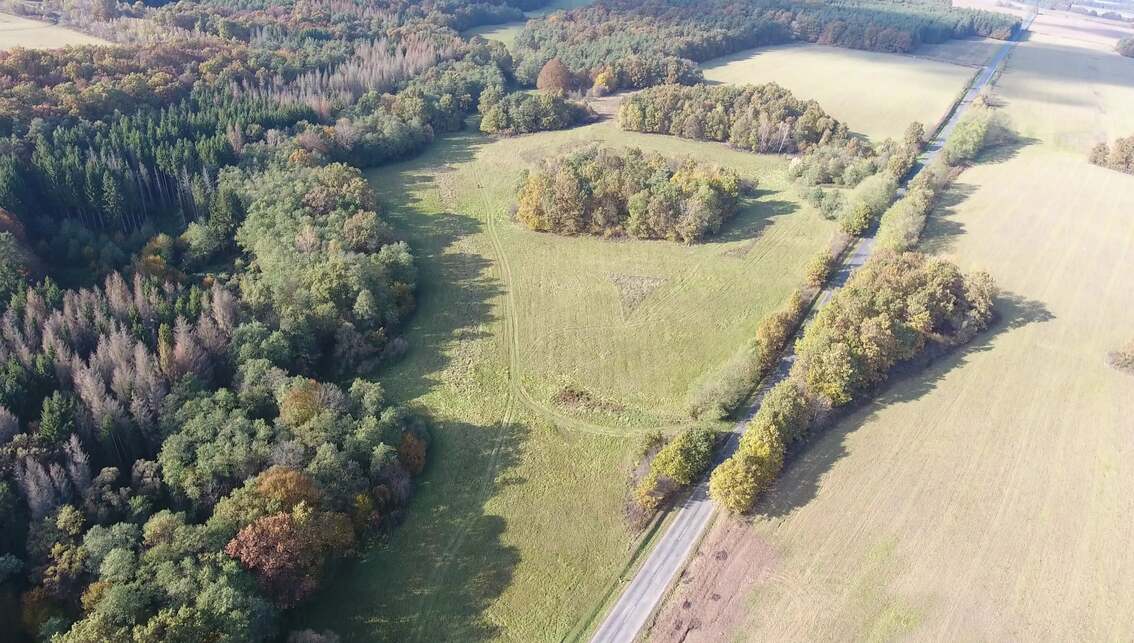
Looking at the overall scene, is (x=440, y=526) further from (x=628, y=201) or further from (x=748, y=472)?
(x=628, y=201)

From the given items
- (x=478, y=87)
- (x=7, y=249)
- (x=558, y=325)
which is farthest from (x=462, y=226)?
(x=478, y=87)

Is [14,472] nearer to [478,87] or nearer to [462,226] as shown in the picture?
[462,226]

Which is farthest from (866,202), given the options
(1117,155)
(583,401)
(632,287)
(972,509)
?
(583,401)

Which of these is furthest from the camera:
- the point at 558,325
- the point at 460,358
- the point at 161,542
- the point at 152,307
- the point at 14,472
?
the point at 558,325

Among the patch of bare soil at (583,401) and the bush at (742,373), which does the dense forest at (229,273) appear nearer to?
the bush at (742,373)

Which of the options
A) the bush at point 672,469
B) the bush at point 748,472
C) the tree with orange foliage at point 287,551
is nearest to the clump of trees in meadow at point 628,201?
the bush at point 672,469

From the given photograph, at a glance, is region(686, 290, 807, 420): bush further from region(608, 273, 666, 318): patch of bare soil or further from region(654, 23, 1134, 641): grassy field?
region(608, 273, 666, 318): patch of bare soil

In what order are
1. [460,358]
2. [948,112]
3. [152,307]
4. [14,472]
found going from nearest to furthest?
[14,472] → [152,307] → [460,358] → [948,112]
